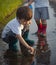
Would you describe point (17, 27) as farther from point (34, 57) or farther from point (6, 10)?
point (6, 10)

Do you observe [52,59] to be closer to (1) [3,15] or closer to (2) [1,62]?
(2) [1,62]

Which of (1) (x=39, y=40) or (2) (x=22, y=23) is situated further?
(1) (x=39, y=40)

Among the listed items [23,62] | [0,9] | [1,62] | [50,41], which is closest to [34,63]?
[23,62]

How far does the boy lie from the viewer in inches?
235

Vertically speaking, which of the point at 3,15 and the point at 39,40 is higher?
the point at 3,15

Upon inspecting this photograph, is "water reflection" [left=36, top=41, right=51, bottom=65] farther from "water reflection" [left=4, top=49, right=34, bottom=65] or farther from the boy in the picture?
the boy

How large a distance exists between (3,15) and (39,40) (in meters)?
3.05

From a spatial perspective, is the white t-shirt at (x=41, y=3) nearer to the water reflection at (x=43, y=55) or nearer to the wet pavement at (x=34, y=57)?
the wet pavement at (x=34, y=57)

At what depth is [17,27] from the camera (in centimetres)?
630

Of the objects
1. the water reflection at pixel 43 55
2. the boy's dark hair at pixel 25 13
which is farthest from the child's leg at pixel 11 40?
the boy's dark hair at pixel 25 13

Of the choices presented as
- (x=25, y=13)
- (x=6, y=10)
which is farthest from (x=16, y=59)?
(x=6, y=10)

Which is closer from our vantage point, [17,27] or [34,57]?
[17,27]

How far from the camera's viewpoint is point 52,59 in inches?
251

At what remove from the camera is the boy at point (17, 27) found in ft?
19.5
